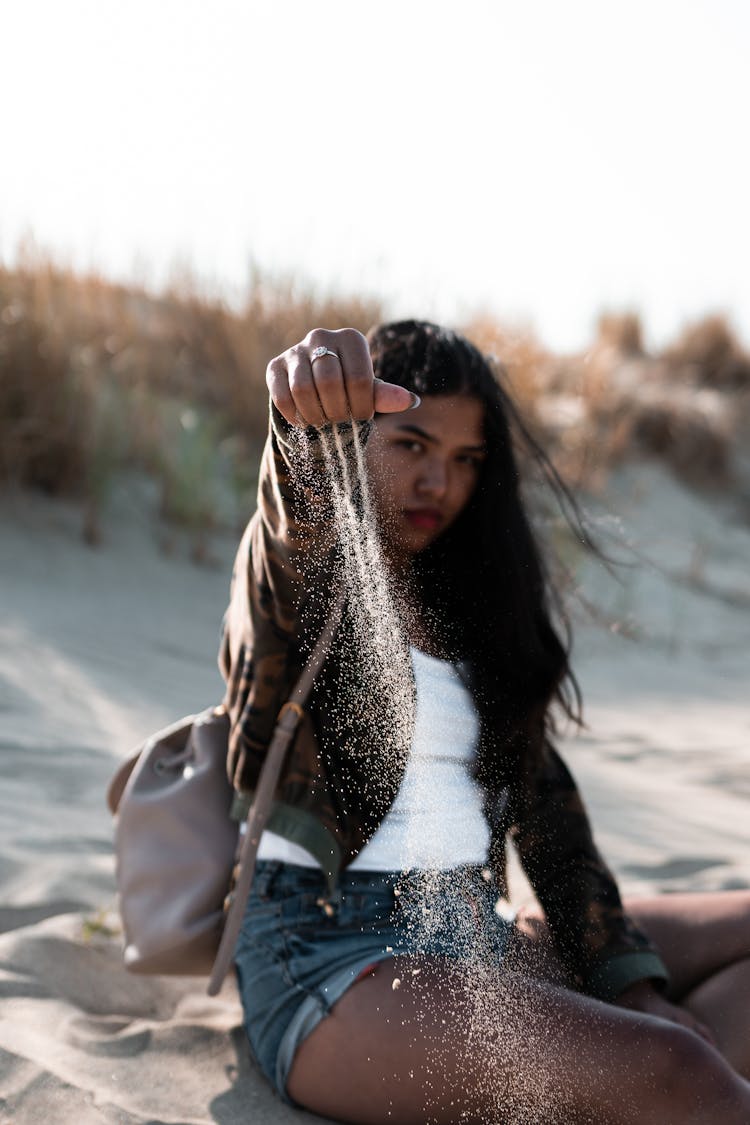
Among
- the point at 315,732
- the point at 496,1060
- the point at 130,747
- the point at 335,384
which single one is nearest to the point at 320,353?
the point at 335,384

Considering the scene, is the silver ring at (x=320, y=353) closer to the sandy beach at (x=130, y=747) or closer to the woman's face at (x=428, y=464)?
the woman's face at (x=428, y=464)

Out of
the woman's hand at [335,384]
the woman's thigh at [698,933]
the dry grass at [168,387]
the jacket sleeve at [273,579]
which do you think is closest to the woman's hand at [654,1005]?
the woman's thigh at [698,933]

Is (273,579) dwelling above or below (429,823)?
above

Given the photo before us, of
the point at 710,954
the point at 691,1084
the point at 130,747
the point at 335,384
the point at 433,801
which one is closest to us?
the point at 335,384

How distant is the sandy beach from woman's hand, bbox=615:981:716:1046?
0.54 m

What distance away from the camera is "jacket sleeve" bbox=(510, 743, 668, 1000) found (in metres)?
1.79

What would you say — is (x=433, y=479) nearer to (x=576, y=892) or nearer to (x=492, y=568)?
(x=492, y=568)

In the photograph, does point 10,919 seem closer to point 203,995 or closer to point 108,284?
point 203,995

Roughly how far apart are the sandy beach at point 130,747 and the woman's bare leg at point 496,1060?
6.8 inches

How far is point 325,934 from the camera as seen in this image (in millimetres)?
1641

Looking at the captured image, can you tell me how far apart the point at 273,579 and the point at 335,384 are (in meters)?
0.38

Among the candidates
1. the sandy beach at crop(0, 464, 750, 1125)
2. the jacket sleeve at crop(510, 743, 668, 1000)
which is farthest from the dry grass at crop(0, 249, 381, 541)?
the jacket sleeve at crop(510, 743, 668, 1000)

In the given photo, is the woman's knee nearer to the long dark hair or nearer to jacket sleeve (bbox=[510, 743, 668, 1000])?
jacket sleeve (bbox=[510, 743, 668, 1000])

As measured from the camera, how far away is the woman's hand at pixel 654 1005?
175cm
